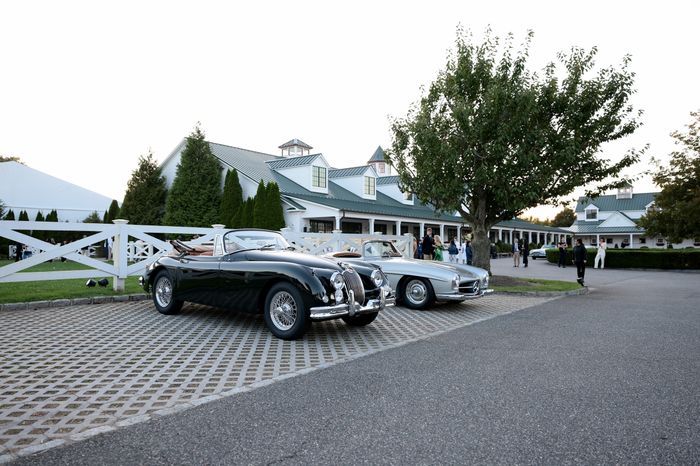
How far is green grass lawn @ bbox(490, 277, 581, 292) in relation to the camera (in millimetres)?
13677

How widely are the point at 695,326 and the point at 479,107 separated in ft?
30.3

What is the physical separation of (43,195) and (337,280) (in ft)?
117

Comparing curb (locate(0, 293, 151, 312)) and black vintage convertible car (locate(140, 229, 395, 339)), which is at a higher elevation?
black vintage convertible car (locate(140, 229, 395, 339))

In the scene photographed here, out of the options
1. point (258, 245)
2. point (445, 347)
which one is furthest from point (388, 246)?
point (445, 347)

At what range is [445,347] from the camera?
6.11 m

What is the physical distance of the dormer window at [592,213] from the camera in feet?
209

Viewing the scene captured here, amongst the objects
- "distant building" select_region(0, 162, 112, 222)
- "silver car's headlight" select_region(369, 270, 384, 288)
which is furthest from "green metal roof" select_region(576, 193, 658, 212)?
"silver car's headlight" select_region(369, 270, 384, 288)

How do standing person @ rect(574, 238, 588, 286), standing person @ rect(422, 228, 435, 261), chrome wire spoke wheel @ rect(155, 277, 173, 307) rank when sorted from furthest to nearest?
standing person @ rect(422, 228, 435, 261), standing person @ rect(574, 238, 588, 286), chrome wire spoke wheel @ rect(155, 277, 173, 307)

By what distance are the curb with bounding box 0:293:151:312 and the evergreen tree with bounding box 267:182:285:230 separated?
Answer: 16485 mm

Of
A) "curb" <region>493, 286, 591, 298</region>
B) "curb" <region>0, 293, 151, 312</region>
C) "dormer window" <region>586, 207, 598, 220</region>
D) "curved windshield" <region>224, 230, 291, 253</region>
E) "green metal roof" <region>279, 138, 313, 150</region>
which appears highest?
"green metal roof" <region>279, 138, 313, 150</region>

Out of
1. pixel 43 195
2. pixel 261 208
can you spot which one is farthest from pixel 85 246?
pixel 43 195

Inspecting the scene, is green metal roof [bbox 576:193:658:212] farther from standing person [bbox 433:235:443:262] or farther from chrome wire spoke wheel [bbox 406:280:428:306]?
chrome wire spoke wheel [bbox 406:280:428:306]

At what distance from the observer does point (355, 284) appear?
22.0 feet

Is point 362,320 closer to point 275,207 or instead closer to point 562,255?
point 275,207
